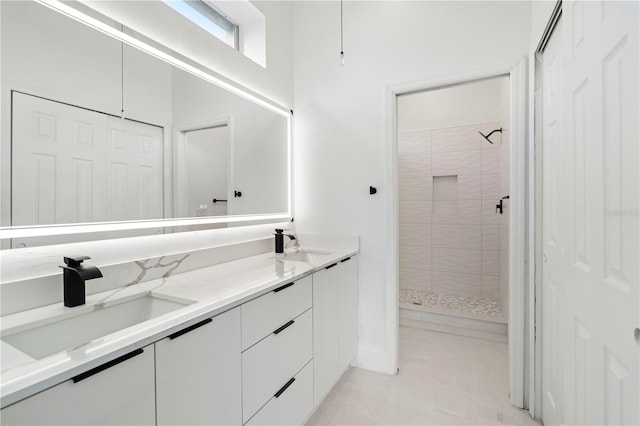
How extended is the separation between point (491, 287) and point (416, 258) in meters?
0.89

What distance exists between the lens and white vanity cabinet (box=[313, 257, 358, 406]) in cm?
170

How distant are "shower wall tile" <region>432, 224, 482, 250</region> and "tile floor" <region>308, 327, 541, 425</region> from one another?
4.11ft

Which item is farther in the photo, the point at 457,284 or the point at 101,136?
the point at 457,284

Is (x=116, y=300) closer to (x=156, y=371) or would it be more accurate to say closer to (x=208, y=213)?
(x=156, y=371)

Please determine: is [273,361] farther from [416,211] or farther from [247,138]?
[416,211]

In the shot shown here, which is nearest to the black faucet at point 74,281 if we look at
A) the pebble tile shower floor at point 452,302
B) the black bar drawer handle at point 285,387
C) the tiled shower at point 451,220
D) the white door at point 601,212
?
the black bar drawer handle at point 285,387

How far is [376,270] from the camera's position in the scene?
2.20m

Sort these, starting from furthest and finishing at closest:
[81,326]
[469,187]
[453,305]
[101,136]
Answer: [469,187]
[453,305]
[101,136]
[81,326]

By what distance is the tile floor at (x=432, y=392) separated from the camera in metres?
1.71

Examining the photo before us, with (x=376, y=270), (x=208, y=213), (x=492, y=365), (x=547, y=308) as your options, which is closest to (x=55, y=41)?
(x=208, y=213)

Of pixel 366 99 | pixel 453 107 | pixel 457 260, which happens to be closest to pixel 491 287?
pixel 457 260

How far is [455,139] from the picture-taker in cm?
358

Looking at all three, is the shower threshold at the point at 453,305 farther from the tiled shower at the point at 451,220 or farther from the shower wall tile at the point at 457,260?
the shower wall tile at the point at 457,260

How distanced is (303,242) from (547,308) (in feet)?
5.37
